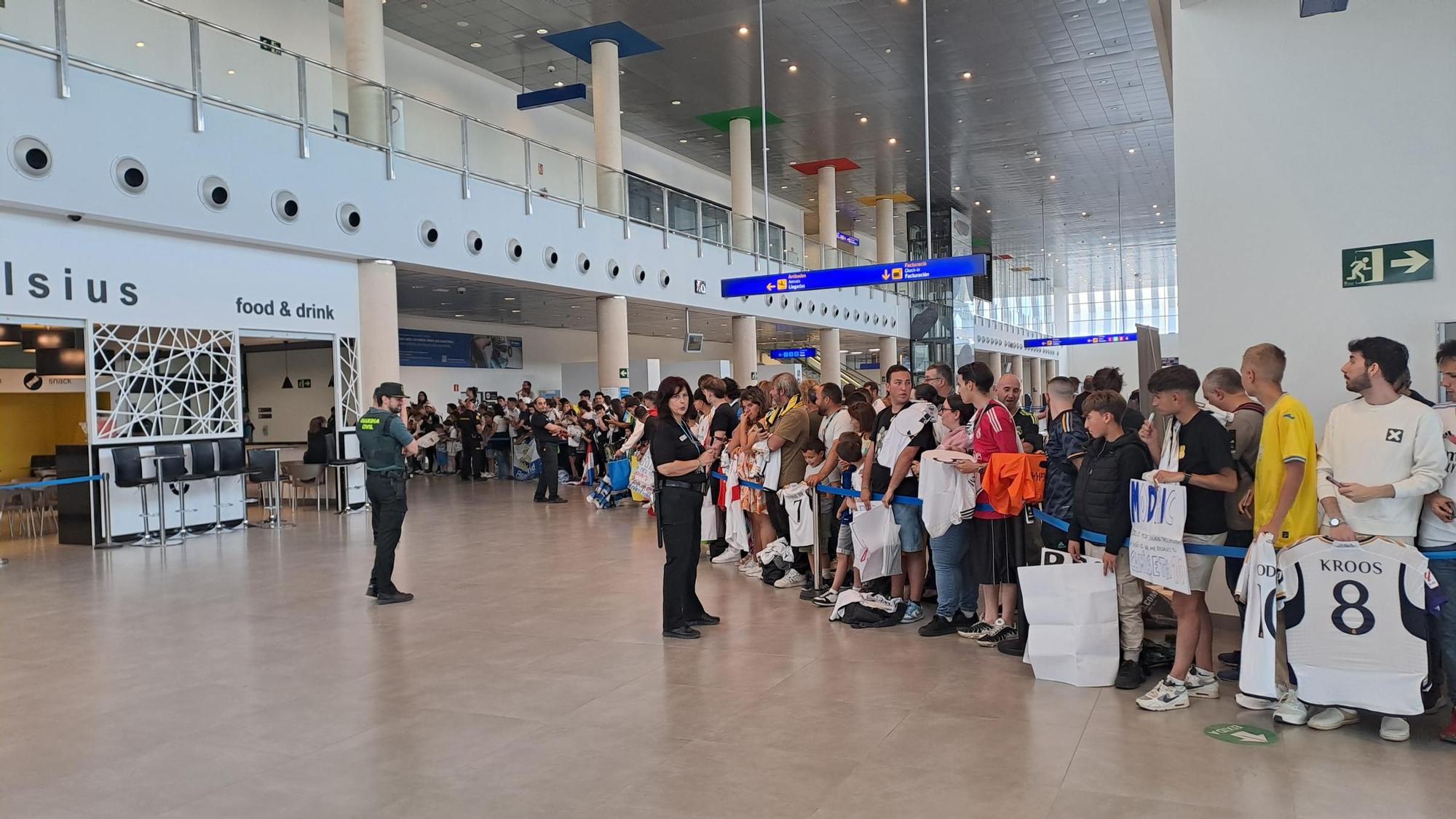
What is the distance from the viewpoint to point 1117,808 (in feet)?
10.2

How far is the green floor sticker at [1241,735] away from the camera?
3.71 m

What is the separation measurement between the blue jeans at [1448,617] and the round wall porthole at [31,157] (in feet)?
35.5

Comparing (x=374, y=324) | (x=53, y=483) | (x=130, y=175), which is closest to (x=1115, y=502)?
(x=53, y=483)

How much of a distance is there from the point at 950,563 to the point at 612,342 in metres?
12.8

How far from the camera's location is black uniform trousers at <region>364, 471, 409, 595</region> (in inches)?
272

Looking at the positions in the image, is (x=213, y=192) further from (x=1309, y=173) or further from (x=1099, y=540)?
(x=1309, y=173)

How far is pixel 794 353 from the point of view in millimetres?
36469

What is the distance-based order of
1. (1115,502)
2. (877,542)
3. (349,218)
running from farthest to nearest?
(349,218) → (877,542) → (1115,502)

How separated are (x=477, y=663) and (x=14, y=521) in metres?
10.4

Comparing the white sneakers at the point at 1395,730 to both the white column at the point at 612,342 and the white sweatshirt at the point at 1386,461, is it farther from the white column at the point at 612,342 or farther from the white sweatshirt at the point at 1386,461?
the white column at the point at 612,342

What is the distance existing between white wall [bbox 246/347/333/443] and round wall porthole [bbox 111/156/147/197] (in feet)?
17.9

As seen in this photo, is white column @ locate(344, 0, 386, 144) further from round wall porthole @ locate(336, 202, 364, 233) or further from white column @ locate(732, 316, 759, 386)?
white column @ locate(732, 316, 759, 386)

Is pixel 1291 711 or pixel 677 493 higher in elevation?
pixel 677 493

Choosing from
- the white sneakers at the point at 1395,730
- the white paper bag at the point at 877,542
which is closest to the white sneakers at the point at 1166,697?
the white sneakers at the point at 1395,730
